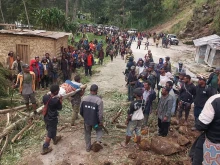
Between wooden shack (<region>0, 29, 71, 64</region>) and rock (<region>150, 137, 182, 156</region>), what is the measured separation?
31.3 ft

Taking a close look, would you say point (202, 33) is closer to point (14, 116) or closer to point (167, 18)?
point (167, 18)

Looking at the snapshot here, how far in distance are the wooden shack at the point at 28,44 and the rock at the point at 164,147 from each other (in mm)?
9545

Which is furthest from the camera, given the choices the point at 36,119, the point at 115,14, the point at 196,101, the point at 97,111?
the point at 115,14

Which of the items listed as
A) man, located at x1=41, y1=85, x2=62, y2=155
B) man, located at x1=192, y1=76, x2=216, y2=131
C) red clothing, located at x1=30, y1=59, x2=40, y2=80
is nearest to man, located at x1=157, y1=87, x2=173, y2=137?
man, located at x1=192, y1=76, x2=216, y2=131

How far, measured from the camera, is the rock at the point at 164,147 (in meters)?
6.21

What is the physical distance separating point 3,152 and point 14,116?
2.03 metres

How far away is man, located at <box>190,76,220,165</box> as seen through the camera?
3.18m

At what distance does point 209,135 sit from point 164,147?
3001 mm

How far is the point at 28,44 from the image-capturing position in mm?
14453

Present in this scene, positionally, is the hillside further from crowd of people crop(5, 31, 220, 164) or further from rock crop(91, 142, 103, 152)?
rock crop(91, 142, 103, 152)

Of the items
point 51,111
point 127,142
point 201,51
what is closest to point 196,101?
point 127,142

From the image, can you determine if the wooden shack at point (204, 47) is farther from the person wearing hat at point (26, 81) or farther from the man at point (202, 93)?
the person wearing hat at point (26, 81)

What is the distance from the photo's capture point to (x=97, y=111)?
5.98 metres

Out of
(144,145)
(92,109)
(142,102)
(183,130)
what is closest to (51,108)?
(92,109)
